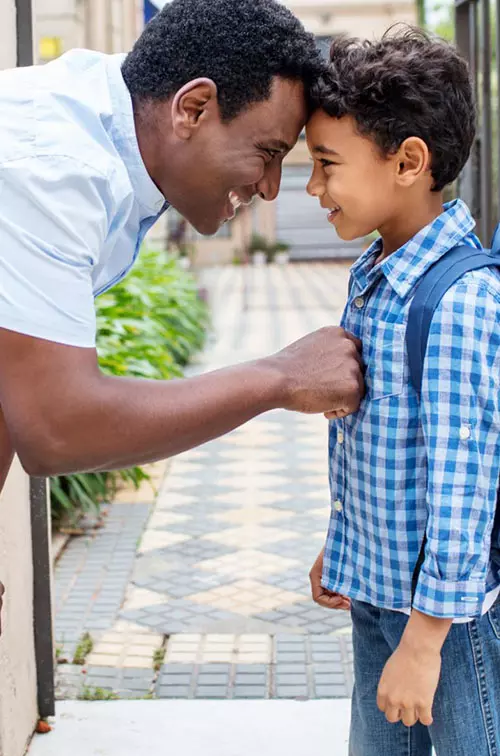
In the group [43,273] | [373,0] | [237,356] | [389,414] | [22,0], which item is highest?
[373,0]

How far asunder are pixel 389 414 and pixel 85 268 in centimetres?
61

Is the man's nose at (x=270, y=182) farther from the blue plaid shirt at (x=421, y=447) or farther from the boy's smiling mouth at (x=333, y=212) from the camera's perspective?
the blue plaid shirt at (x=421, y=447)

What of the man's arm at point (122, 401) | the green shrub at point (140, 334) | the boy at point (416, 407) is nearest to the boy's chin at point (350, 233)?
the boy at point (416, 407)

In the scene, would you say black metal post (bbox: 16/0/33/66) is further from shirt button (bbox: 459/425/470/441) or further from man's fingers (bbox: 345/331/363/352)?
shirt button (bbox: 459/425/470/441)

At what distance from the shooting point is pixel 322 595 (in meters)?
2.17

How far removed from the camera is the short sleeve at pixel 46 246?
148cm

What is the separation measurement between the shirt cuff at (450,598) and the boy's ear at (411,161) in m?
0.68

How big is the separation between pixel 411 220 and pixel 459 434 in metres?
0.44

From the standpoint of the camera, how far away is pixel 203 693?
11.3 feet

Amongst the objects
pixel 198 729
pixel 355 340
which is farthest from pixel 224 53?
pixel 198 729

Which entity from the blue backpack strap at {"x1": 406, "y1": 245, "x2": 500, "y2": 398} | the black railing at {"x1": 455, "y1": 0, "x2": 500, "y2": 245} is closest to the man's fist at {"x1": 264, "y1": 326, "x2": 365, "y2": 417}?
the blue backpack strap at {"x1": 406, "y1": 245, "x2": 500, "y2": 398}

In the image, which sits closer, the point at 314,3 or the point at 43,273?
the point at 43,273

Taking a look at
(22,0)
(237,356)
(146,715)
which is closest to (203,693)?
(146,715)

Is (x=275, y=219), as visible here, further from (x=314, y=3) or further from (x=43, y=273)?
(x=43, y=273)
